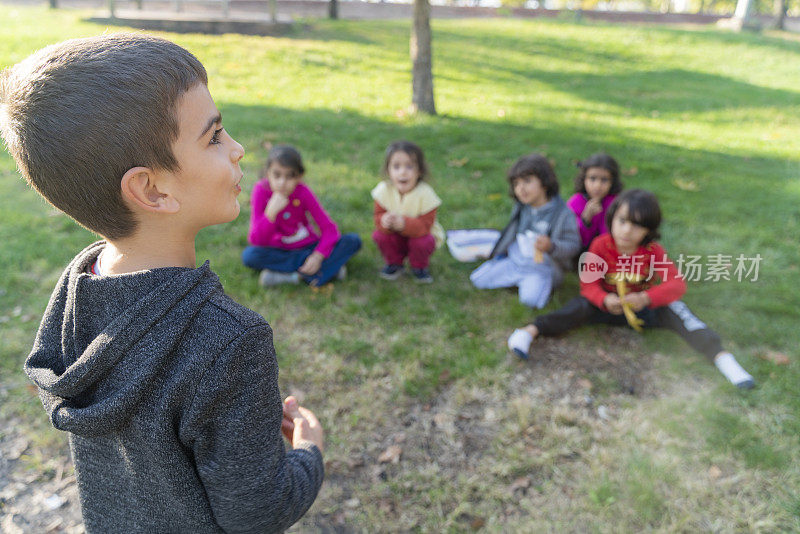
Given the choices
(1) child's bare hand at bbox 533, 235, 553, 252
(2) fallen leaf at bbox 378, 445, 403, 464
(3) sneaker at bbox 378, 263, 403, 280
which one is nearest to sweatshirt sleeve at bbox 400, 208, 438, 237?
(3) sneaker at bbox 378, 263, 403, 280

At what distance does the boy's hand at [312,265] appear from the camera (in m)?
4.10

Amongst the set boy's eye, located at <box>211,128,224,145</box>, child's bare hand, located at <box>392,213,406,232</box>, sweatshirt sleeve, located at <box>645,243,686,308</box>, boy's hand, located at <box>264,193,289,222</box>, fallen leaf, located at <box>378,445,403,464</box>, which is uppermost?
boy's eye, located at <box>211,128,224,145</box>

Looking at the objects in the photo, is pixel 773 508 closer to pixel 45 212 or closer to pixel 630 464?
pixel 630 464

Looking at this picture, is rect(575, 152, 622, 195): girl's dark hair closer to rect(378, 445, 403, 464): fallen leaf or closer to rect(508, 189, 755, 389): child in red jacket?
rect(508, 189, 755, 389): child in red jacket

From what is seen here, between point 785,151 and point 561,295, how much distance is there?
4.92m

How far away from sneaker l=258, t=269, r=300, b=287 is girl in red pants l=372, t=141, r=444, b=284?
0.69 m

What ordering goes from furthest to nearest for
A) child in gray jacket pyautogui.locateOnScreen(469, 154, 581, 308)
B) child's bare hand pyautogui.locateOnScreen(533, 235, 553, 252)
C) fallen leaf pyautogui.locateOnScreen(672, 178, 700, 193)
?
1. fallen leaf pyautogui.locateOnScreen(672, 178, 700, 193)
2. child in gray jacket pyautogui.locateOnScreen(469, 154, 581, 308)
3. child's bare hand pyautogui.locateOnScreen(533, 235, 553, 252)

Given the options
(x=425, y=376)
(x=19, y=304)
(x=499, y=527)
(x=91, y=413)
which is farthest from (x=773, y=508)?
(x=19, y=304)

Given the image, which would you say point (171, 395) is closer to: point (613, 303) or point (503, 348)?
point (503, 348)

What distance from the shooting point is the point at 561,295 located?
4.16 metres

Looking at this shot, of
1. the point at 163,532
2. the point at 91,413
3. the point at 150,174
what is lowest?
the point at 163,532

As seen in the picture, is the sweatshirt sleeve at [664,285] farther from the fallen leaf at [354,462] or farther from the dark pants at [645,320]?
the fallen leaf at [354,462]

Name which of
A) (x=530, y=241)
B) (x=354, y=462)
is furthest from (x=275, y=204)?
(x=354, y=462)

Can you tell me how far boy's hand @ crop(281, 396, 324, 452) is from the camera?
4.87ft
